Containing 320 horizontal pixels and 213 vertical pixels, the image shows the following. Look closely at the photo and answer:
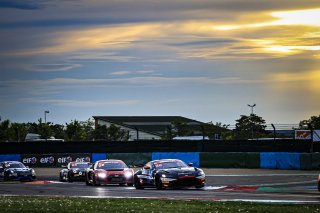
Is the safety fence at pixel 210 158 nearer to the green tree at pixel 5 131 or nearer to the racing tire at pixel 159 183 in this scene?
the racing tire at pixel 159 183

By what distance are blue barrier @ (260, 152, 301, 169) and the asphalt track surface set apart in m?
1.28

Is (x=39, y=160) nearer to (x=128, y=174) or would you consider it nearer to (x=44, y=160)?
(x=44, y=160)

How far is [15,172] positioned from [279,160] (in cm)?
1494

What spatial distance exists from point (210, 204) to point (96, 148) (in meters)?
35.3

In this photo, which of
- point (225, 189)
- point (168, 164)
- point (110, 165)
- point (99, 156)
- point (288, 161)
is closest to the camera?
point (225, 189)

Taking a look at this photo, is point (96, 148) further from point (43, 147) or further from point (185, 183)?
point (185, 183)

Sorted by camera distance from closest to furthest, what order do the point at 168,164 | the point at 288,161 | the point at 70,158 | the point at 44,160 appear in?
the point at 168,164
the point at 288,161
the point at 70,158
the point at 44,160

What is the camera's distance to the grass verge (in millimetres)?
19066

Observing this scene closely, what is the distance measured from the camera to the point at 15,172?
142 ft

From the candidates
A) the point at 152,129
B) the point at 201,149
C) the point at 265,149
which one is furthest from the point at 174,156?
the point at 152,129

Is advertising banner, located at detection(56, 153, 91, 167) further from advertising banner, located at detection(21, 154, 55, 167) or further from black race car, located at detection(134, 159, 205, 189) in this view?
black race car, located at detection(134, 159, 205, 189)

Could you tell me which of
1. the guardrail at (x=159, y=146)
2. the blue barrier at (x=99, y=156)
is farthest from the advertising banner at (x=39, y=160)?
the blue barrier at (x=99, y=156)

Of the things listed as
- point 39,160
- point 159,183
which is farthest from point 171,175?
point 39,160

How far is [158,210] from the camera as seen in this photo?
19.0 meters
